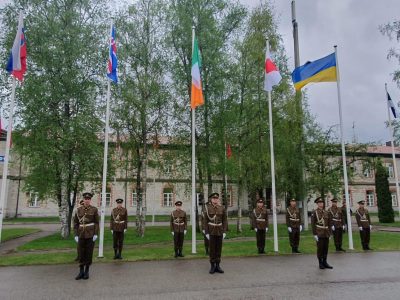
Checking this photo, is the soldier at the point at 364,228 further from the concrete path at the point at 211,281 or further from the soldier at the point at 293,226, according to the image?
the soldier at the point at 293,226

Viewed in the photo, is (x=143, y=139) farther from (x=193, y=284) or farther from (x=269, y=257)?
(x=193, y=284)

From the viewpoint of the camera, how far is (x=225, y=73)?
21.7 metres

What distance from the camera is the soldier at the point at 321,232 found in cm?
1107

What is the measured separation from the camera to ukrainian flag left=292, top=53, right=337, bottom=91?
52.0 ft

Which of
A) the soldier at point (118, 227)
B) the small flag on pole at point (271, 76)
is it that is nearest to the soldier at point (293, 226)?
the small flag on pole at point (271, 76)

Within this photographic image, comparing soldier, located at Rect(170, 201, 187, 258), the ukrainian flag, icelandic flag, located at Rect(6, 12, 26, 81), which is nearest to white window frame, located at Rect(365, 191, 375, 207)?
the ukrainian flag

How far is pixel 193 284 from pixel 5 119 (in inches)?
677

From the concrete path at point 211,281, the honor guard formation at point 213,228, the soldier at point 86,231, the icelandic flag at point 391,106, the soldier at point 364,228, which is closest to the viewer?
the concrete path at point 211,281

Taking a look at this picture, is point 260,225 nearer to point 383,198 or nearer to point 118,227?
point 118,227

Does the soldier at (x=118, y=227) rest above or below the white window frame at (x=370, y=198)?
below

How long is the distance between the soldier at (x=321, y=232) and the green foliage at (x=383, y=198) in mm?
27007

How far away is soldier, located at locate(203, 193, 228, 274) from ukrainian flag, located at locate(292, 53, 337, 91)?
25.3 feet

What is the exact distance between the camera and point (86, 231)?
33.8 feet

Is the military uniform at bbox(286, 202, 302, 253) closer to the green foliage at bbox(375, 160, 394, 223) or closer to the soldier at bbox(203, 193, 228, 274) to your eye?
the soldier at bbox(203, 193, 228, 274)
